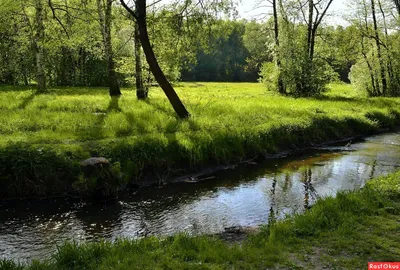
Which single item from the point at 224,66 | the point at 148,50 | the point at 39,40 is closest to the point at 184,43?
the point at 148,50

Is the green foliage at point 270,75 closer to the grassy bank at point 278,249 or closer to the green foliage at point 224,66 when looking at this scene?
the grassy bank at point 278,249

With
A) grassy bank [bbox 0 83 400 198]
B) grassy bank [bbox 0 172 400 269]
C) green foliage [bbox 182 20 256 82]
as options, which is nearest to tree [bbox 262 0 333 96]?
grassy bank [bbox 0 83 400 198]

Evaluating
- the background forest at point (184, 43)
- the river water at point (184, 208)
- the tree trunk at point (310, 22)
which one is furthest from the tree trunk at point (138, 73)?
the tree trunk at point (310, 22)

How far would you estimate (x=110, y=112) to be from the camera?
16.8 metres

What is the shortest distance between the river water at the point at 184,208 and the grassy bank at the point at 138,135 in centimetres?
78

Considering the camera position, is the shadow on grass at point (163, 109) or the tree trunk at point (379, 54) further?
the tree trunk at point (379, 54)

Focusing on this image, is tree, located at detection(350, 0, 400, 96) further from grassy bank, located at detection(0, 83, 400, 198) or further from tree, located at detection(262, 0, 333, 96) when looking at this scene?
grassy bank, located at detection(0, 83, 400, 198)

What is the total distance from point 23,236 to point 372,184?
831cm

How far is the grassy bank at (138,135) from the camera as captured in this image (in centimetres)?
1059

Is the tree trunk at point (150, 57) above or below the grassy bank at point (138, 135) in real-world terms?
above

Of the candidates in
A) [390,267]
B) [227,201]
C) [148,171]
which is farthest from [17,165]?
[390,267]

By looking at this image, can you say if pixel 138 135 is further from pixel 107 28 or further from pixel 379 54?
pixel 379 54

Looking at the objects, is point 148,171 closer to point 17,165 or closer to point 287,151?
point 17,165

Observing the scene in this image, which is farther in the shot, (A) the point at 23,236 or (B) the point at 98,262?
(A) the point at 23,236
